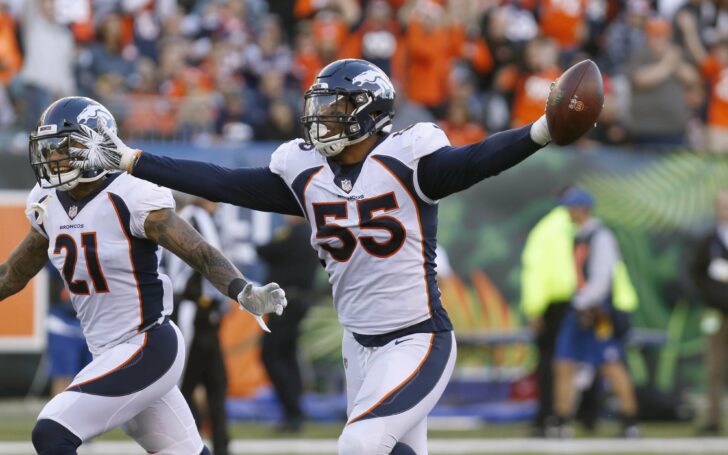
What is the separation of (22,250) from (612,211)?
6768 millimetres

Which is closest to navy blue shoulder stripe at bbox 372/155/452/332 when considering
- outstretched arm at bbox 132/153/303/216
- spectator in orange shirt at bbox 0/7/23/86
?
outstretched arm at bbox 132/153/303/216

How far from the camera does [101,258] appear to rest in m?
5.53

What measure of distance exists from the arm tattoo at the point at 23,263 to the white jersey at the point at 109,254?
131 millimetres

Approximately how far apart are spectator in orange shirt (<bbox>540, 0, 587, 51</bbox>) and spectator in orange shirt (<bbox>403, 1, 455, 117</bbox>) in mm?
1430

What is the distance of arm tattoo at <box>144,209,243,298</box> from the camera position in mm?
5371

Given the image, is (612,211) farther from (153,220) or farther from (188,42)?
(153,220)

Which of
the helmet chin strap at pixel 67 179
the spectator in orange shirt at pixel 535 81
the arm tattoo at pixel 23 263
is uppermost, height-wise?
the spectator in orange shirt at pixel 535 81

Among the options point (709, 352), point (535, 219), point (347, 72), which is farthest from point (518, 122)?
point (347, 72)

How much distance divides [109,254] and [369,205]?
111cm

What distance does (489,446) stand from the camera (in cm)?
964

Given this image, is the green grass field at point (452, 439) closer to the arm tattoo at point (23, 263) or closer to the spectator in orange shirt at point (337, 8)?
the arm tattoo at point (23, 263)

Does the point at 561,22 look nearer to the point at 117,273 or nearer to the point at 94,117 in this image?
the point at 94,117

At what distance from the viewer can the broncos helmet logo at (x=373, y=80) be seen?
5416 mm

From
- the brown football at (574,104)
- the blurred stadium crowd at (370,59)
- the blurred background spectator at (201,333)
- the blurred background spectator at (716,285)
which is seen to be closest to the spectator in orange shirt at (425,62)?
the blurred stadium crowd at (370,59)
